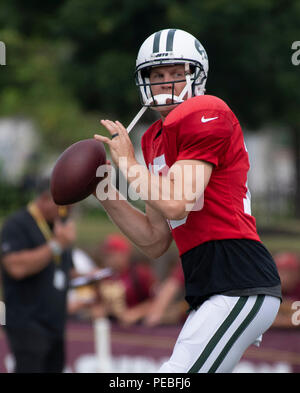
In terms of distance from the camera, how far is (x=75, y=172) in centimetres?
325

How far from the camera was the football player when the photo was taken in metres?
2.97

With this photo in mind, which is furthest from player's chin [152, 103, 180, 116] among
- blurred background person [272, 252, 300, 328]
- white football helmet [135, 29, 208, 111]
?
blurred background person [272, 252, 300, 328]

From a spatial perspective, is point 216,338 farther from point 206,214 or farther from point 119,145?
point 119,145

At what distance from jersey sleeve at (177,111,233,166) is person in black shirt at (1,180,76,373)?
9.49ft

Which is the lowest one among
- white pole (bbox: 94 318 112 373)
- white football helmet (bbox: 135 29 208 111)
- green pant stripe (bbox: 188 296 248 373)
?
white pole (bbox: 94 318 112 373)

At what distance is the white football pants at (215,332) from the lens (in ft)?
10.0

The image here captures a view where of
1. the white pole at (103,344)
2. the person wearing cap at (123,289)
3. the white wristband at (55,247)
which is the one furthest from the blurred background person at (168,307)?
the white wristband at (55,247)

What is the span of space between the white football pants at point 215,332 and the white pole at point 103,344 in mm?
3639

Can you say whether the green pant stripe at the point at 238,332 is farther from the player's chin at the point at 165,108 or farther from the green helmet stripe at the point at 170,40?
the green helmet stripe at the point at 170,40

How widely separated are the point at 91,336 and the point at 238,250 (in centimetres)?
394

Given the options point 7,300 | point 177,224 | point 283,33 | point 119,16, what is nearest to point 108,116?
point 119,16

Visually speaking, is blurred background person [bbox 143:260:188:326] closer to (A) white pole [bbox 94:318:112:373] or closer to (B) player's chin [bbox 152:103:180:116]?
(A) white pole [bbox 94:318:112:373]

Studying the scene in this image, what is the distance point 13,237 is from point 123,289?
1.56 m

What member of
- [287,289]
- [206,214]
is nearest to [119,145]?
[206,214]
